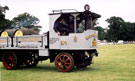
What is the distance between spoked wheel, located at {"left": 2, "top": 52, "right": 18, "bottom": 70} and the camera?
1240cm

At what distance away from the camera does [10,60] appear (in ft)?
41.6

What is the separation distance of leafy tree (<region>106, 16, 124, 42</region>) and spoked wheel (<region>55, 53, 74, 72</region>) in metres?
114

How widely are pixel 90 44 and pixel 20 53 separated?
13.5 feet

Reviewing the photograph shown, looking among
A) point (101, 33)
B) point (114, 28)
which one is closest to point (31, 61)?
point (114, 28)

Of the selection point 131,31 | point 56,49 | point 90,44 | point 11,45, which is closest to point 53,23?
point 56,49

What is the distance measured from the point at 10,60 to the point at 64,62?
3.40m

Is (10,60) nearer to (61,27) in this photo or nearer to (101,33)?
(61,27)

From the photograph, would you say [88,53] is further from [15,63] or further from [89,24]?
[15,63]

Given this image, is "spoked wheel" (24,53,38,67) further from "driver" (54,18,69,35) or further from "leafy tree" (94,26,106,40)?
"leafy tree" (94,26,106,40)

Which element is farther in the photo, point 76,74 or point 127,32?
point 127,32

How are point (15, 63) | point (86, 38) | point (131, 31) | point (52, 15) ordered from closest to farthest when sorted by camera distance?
point (86, 38) < point (52, 15) < point (15, 63) < point (131, 31)

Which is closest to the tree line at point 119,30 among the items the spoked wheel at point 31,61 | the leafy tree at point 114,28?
the leafy tree at point 114,28

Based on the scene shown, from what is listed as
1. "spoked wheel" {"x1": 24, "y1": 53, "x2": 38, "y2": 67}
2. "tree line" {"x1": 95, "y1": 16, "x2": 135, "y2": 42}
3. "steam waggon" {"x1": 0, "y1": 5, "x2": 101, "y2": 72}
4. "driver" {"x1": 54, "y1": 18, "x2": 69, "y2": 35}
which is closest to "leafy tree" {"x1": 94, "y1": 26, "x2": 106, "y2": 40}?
"tree line" {"x1": 95, "y1": 16, "x2": 135, "y2": 42}

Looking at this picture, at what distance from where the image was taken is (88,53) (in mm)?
11766
